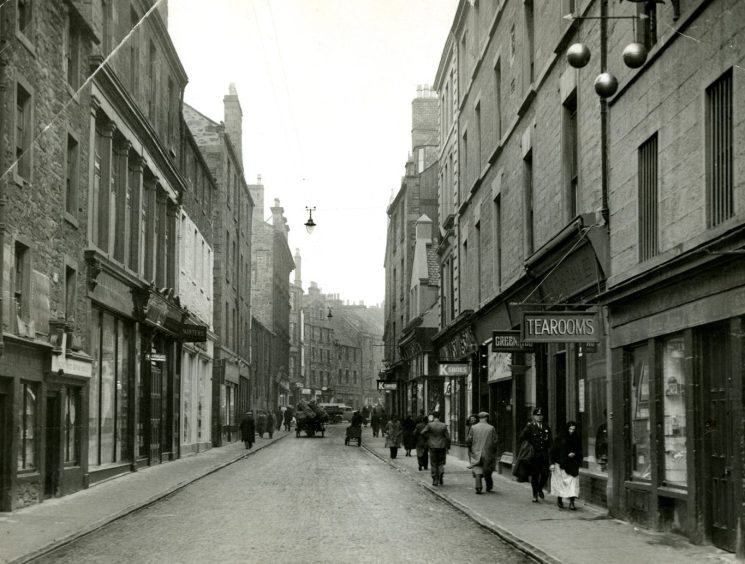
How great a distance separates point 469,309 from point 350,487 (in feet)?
32.0

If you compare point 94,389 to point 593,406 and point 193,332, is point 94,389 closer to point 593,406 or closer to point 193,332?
point 193,332

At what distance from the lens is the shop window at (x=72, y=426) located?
62.2 ft

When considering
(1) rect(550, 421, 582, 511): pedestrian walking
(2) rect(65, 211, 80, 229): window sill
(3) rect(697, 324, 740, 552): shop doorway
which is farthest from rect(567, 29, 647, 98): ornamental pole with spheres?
(2) rect(65, 211, 80, 229): window sill

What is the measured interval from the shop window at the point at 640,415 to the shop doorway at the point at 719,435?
1.89 metres

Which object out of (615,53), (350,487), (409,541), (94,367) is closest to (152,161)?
(94,367)

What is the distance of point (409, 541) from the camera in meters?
12.2

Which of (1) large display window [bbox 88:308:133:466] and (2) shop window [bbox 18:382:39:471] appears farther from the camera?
(1) large display window [bbox 88:308:133:466]

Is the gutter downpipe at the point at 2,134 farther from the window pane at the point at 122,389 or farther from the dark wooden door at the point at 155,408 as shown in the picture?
the dark wooden door at the point at 155,408

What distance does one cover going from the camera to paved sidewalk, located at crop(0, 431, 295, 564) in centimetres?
1188

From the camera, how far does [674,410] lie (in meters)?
12.9

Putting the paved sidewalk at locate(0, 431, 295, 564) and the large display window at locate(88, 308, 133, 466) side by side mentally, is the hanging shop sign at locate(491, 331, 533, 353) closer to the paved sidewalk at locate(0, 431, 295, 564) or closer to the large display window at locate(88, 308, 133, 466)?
the paved sidewalk at locate(0, 431, 295, 564)

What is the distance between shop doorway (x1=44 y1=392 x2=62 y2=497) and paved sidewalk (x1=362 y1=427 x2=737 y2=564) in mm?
→ 6705

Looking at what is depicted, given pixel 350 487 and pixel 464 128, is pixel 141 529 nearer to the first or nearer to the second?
pixel 350 487

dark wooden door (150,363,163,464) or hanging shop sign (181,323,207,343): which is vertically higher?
hanging shop sign (181,323,207,343)
